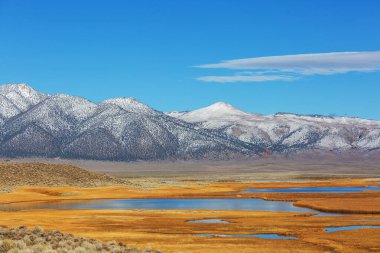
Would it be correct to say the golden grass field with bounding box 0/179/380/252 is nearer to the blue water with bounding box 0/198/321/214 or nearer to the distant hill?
the blue water with bounding box 0/198/321/214

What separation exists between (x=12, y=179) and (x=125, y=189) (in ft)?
76.1

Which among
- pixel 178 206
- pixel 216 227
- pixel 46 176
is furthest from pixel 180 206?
pixel 46 176

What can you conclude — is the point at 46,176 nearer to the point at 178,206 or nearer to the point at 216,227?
Answer: the point at 178,206

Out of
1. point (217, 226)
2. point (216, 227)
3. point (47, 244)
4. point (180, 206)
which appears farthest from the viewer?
point (180, 206)

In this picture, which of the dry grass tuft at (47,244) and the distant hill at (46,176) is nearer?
the dry grass tuft at (47,244)

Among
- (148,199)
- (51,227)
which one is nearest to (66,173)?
(148,199)

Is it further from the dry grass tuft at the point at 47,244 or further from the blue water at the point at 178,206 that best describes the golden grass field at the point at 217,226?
the dry grass tuft at the point at 47,244

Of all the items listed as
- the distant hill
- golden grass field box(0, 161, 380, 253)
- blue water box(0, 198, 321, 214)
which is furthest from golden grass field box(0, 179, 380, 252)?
the distant hill


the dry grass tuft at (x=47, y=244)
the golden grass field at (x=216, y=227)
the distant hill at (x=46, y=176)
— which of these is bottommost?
the golden grass field at (x=216, y=227)

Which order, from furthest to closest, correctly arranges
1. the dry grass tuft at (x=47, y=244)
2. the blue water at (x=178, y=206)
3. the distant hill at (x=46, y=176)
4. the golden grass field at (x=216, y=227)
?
1. the distant hill at (x=46, y=176)
2. the blue water at (x=178, y=206)
3. the golden grass field at (x=216, y=227)
4. the dry grass tuft at (x=47, y=244)

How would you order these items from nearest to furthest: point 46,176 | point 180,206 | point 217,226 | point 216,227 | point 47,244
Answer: point 47,244, point 216,227, point 217,226, point 180,206, point 46,176

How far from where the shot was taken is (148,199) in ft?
357

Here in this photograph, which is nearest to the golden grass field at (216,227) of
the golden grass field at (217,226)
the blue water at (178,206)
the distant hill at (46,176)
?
the golden grass field at (217,226)

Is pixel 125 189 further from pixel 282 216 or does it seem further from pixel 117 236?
pixel 117 236
